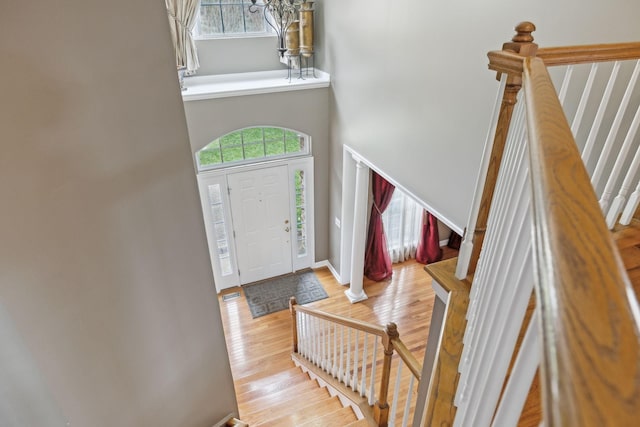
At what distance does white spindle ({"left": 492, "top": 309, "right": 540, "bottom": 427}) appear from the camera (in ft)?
1.96

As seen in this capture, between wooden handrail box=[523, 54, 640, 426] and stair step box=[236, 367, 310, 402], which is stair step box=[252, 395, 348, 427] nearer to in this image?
stair step box=[236, 367, 310, 402]

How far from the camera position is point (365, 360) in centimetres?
316

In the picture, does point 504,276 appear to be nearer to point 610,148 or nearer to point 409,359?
point 610,148

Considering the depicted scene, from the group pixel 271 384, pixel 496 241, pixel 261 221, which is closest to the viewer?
pixel 496 241

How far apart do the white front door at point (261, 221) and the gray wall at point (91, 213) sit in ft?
12.2

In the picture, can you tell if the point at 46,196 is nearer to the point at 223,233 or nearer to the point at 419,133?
the point at 419,133

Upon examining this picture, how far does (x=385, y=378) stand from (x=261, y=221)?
12.5ft

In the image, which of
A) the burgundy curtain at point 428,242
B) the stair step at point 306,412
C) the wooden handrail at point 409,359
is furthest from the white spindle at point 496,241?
the burgundy curtain at point 428,242

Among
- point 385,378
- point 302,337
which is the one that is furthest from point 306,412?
point 385,378

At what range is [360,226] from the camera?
229 inches

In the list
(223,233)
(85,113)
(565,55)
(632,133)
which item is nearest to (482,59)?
(632,133)

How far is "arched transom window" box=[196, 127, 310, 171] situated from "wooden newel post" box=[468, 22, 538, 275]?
14.2 ft

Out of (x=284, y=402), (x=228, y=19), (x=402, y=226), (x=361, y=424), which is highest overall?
(x=228, y=19)

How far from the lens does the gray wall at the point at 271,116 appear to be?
5.31 metres
